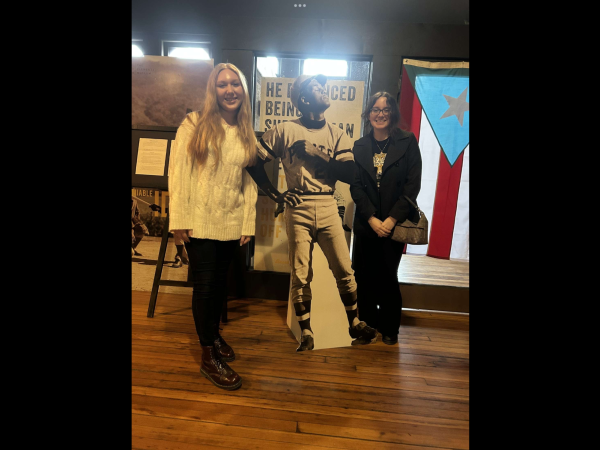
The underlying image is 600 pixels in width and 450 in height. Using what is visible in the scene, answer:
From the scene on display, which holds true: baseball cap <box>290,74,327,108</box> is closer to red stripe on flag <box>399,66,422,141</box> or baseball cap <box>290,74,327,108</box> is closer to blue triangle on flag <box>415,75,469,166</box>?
red stripe on flag <box>399,66,422,141</box>

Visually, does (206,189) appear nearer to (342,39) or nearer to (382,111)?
(382,111)

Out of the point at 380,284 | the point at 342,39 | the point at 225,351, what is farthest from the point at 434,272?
the point at 342,39

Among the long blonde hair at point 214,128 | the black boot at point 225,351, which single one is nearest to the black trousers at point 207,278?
the black boot at point 225,351

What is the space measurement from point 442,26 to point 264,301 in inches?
111

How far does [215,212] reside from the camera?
1.70 metres

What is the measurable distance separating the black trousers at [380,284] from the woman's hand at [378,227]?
0.17 ft

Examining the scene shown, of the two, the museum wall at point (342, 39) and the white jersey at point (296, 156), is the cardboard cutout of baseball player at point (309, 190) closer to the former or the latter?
the white jersey at point (296, 156)

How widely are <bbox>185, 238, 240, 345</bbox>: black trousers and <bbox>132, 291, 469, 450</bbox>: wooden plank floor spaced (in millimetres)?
316

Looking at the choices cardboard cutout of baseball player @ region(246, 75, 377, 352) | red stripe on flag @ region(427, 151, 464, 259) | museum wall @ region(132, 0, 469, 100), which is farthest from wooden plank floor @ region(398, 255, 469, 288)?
museum wall @ region(132, 0, 469, 100)

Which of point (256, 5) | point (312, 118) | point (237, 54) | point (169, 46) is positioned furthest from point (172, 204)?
point (169, 46)

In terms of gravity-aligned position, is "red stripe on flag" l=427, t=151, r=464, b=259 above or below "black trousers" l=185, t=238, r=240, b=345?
above

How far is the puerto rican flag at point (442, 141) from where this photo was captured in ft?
9.08

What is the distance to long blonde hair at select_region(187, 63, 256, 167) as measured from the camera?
1.66m

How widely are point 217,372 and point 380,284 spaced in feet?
4.09
